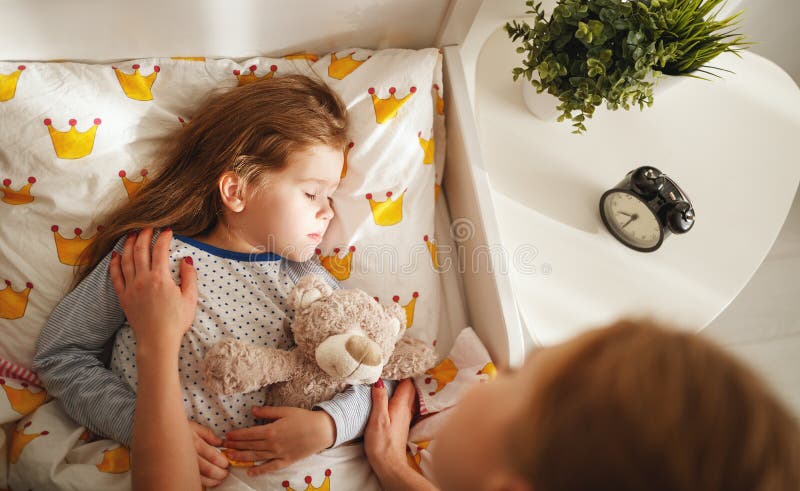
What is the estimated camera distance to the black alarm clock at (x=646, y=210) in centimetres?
97

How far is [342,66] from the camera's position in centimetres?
105

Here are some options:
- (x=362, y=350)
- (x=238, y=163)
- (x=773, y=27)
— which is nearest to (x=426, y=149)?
(x=238, y=163)

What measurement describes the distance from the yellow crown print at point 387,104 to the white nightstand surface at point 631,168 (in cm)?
19

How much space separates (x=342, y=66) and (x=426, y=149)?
0.24 m

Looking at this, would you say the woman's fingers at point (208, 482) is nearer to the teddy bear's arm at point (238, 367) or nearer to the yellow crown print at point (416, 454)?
the teddy bear's arm at point (238, 367)

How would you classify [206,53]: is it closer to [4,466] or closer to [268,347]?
[268,347]

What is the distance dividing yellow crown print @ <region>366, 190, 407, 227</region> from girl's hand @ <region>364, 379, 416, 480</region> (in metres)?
0.31

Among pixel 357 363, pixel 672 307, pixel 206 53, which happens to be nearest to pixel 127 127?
pixel 206 53

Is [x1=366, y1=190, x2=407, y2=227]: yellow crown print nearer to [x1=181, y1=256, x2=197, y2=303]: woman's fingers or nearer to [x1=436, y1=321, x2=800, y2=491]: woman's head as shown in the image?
[x1=181, y1=256, x2=197, y2=303]: woman's fingers

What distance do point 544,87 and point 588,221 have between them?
0.27 meters

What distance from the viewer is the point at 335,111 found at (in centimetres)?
100

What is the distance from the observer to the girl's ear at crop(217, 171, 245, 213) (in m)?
0.90

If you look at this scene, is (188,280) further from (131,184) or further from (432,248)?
(432,248)

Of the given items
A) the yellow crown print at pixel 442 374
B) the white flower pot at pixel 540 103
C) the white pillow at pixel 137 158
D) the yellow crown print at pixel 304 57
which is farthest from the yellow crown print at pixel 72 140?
the white flower pot at pixel 540 103
